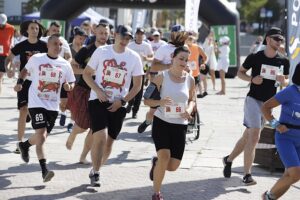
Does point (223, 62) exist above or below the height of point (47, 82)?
below

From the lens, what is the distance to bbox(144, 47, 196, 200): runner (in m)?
6.38

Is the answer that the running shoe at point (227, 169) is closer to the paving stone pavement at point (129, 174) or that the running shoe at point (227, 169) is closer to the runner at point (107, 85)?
the paving stone pavement at point (129, 174)

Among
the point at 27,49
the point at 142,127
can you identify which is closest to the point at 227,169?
the point at 27,49

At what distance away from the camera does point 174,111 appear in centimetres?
639

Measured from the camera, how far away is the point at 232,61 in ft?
78.3

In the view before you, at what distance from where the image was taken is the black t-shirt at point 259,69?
24.2ft

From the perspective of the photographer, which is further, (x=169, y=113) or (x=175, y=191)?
(x=175, y=191)

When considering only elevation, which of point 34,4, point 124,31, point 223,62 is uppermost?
point 34,4

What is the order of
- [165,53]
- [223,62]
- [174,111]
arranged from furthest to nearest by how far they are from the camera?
[223,62]
[165,53]
[174,111]

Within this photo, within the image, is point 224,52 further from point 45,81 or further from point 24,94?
point 45,81

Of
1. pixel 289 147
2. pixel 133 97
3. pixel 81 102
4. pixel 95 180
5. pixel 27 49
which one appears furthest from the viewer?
pixel 81 102

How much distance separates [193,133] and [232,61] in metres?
13.0

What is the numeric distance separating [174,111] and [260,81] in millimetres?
1342

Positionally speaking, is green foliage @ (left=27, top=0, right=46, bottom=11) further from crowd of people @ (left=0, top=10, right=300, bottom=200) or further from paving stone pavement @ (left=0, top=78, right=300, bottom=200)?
crowd of people @ (left=0, top=10, right=300, bottom=200)
